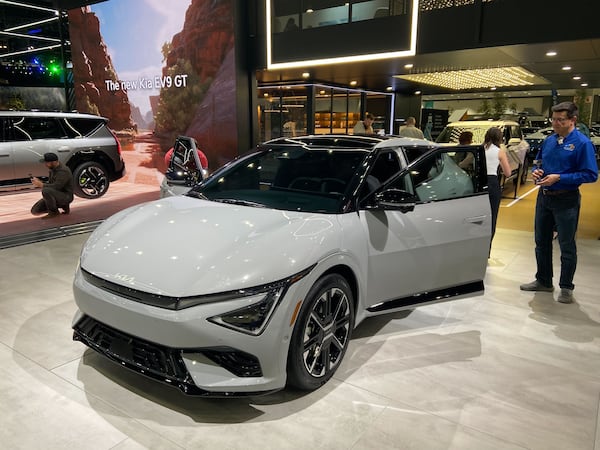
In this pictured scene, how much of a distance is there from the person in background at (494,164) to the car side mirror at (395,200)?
275cm

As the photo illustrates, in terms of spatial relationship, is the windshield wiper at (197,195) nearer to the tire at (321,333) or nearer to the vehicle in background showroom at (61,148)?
the tire at (321,333)

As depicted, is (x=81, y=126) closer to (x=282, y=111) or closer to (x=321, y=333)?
(x=321, y=333)

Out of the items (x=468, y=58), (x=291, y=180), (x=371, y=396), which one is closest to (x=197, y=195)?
(x=291, y=180)

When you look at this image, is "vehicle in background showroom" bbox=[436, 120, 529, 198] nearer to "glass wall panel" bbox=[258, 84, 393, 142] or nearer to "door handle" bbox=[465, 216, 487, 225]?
"glass wall panel" bbox=[258, 84, 393, 142]

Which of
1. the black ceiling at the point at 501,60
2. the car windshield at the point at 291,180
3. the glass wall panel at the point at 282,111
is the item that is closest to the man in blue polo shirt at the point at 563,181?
the car windshield at the point at 291,180

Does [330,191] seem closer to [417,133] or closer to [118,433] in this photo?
[118,433]

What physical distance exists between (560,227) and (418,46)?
5.07 metres

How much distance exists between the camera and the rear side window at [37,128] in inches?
301

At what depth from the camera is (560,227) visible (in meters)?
4.05

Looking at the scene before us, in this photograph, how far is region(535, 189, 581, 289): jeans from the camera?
13.1 feet

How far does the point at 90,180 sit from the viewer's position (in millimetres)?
8625

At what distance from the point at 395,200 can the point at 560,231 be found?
2.09 metres

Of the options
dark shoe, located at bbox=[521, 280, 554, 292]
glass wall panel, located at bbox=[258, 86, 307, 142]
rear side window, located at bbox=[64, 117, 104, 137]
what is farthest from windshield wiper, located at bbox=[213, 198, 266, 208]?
glass wall panel, located at bbox=[258, 86, 307, 142]

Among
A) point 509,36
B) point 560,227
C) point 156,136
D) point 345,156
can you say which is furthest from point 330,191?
point 156,136
